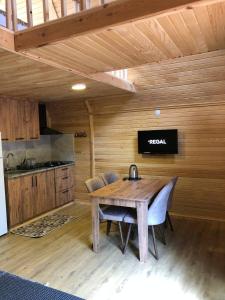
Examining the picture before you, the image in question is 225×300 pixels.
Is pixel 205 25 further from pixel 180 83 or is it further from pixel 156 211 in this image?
pixel 180 83

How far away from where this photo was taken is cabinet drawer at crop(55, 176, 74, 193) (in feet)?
16.8

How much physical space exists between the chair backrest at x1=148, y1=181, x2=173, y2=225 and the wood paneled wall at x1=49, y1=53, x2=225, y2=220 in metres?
1.38

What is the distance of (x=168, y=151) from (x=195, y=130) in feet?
1.85

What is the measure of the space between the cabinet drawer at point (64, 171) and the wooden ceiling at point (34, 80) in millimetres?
1486

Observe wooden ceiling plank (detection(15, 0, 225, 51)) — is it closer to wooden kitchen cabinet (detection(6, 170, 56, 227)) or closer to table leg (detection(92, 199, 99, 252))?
table leg (detection(92, 199, 99, 252))

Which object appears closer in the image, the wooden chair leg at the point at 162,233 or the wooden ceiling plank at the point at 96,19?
the wooden ceiling plank at the point at 96,19

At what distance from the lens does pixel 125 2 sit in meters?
1.69

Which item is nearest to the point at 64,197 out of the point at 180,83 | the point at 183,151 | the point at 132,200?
the point at 183,151

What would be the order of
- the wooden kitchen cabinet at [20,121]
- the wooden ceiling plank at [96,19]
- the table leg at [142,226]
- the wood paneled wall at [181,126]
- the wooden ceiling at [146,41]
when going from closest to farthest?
the wooden ceiling plank at [96,19] < the wooden ceiling at [146,41] < the table leg at [142,226] < the wood paneled wall at [181,126] < the wooden kitchen cabinet at [20,121]

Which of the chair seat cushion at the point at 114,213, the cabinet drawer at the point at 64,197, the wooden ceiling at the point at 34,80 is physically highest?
the wooden ceiling at the point at 34,80

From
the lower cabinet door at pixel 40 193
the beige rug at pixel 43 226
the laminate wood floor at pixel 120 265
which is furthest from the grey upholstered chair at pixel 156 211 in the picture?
the lower cabinet door at pixel 40 193

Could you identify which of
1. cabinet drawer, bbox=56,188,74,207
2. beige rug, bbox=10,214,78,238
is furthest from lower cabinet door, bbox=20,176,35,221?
cabinet drawer, bbox=56,188,74,207

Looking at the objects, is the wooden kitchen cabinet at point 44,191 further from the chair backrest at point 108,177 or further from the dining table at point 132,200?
the dining table at point 132,200

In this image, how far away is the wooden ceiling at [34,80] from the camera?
245 cm
